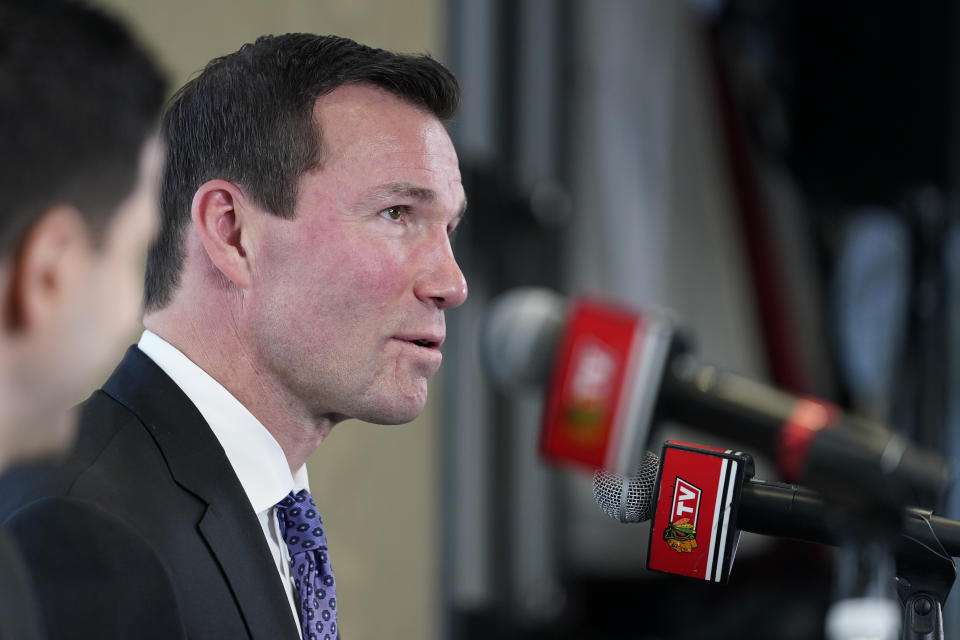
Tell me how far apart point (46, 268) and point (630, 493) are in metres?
0.57

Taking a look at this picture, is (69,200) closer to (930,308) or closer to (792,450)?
(792,450)

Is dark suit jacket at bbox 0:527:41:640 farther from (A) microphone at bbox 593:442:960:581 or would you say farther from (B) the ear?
(A) microphone at bbox 593:442:960:581

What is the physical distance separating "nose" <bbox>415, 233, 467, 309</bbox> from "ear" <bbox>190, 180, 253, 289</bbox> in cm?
16

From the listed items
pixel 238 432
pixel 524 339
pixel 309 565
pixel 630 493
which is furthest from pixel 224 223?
pixel 524 339

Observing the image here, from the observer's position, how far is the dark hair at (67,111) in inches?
24.3

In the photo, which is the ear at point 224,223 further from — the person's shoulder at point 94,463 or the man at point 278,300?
the person's shoulder at point 94,463

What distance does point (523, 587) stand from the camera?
4914 mm

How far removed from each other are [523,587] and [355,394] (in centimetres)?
408

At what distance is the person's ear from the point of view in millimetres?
591

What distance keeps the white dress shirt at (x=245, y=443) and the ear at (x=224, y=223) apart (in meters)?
0.11

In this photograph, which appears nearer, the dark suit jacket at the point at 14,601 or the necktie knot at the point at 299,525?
the dark suit jacket at the point at 14,601

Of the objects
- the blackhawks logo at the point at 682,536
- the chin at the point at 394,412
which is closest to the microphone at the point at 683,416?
the blackhawks logo at the point at 682,536

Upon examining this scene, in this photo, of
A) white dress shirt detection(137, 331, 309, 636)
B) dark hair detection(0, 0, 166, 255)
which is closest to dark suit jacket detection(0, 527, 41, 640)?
dark hair detection(0, 0, 166, 255)

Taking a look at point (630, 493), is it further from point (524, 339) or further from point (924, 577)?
point (524, 339)
